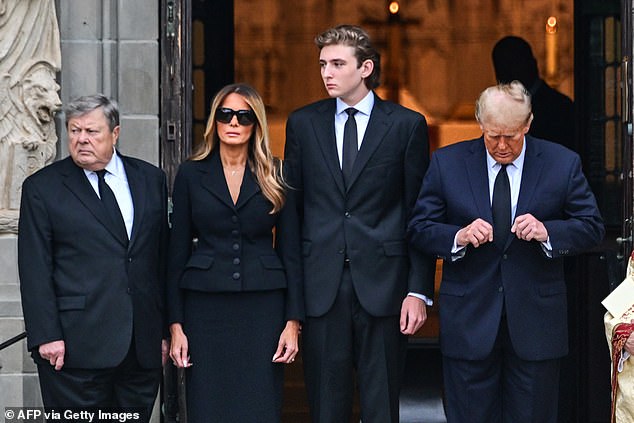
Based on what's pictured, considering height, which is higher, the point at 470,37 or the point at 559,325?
the point at 470,37

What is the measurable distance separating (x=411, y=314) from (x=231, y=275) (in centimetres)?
88

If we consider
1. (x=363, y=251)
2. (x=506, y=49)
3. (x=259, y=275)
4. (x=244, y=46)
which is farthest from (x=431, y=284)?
(x=244, y=46)

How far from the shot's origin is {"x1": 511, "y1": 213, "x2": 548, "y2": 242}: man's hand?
18.8ft

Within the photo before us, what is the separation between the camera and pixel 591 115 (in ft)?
30.2

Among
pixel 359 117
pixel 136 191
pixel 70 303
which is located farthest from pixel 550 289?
pixel 70 303

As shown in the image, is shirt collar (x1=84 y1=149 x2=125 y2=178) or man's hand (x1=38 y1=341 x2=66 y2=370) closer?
man's hand (x1=38 y1=341 x2=66 y2=370)

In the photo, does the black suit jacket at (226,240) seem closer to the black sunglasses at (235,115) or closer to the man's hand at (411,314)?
the black sunglasses at (235,115)

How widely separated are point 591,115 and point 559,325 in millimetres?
3487

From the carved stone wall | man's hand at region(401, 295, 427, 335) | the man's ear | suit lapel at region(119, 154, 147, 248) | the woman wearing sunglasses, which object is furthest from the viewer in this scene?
the carved stone wall

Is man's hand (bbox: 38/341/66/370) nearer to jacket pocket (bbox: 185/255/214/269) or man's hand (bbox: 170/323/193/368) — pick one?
man's hand (bbox: 170/323/193/368)

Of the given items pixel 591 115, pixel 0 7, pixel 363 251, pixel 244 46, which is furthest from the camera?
pixel 244 46

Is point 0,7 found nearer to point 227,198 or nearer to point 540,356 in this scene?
point 227,198

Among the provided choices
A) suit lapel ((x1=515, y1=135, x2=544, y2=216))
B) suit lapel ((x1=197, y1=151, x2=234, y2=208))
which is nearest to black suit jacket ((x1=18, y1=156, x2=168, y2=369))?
suit lapel ((x1=197, y1=151, x2=234, y2=208))

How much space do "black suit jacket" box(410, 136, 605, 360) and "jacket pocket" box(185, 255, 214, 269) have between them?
95 centimetres
